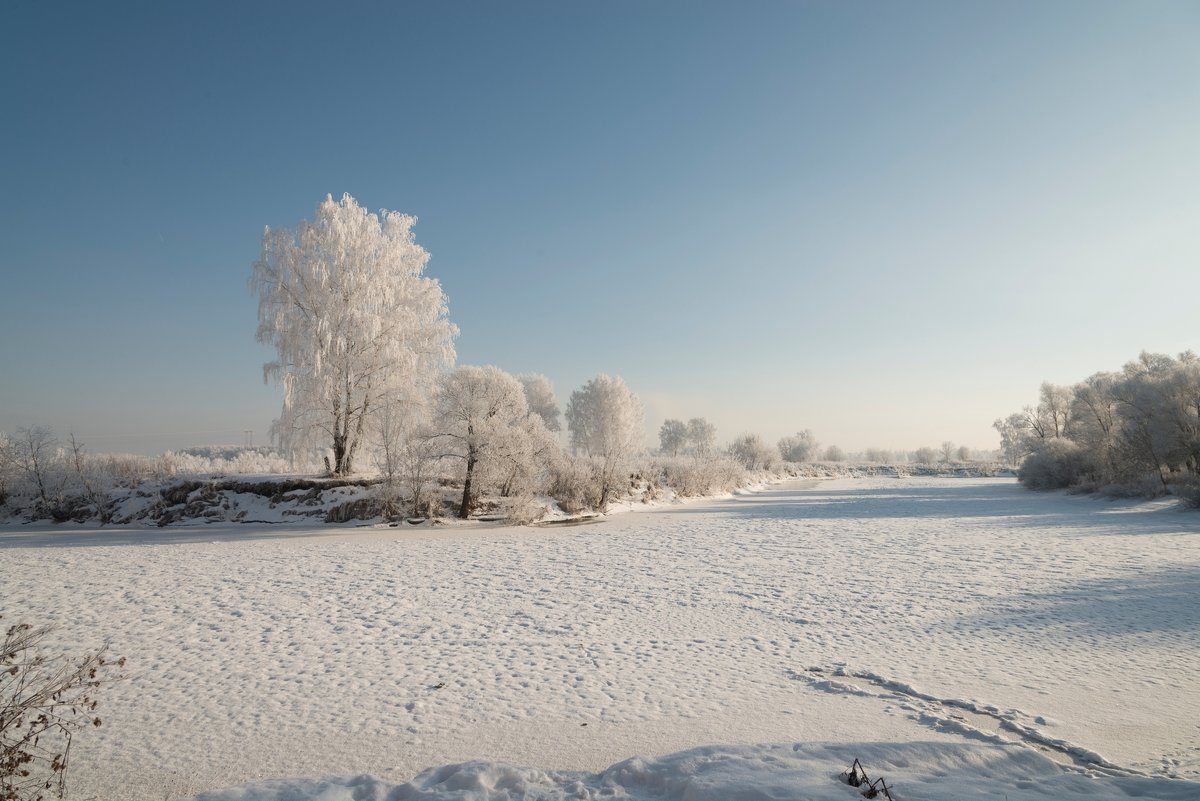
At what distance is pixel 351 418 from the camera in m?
21.7

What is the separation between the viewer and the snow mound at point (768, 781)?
3.50 metres

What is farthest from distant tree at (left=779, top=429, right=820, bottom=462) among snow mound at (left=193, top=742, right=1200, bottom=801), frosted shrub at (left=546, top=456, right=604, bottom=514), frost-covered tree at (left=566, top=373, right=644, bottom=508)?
snow mound at (left=193, top=742, right=1200, bottom=801)

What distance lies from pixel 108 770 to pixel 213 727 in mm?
769

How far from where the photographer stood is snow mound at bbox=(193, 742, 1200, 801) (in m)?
3.50

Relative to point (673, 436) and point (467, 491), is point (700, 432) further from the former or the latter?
point (467, 491)

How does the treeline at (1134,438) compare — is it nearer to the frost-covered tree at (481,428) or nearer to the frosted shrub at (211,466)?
the frost-covered tree at (481,428)

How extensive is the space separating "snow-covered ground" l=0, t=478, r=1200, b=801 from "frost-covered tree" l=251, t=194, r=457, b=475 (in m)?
8.46

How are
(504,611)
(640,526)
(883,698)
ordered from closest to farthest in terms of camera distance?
(883,698)
(504,611)
(640,526)

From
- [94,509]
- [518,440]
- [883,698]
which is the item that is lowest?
[883,698]

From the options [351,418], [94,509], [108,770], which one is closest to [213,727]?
[108,770]

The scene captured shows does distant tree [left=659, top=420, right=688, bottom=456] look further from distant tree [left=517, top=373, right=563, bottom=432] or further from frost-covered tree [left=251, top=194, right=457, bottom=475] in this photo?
frost-covered tree [left=251, top=194, right=457, bottom=475]

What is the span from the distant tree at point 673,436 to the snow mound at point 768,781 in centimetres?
7353

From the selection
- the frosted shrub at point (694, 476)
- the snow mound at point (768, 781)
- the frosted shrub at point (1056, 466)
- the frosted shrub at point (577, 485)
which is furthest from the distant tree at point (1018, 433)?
the snow mound at point (768, 781)

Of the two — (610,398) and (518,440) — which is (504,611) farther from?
(610,398)
